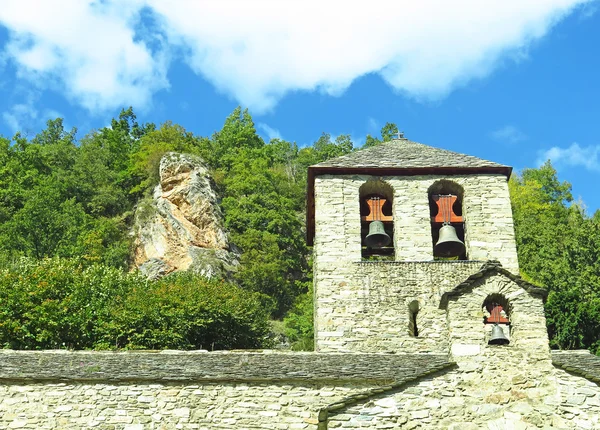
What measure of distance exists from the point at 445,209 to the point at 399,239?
1.41 metres

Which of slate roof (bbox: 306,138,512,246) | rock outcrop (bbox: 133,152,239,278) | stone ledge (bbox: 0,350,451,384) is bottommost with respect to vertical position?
stone ledge (bbox: 0,350,451,384)

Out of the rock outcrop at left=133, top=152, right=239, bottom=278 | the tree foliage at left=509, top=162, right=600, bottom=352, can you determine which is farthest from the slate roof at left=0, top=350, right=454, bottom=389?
the rock outcrop at left=133, top=152, right=239, bottom=278

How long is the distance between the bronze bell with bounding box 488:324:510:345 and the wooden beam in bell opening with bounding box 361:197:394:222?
6.25m

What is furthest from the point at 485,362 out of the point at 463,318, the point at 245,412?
the point at 245,412

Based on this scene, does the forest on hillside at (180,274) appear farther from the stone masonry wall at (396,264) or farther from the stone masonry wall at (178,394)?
the stone masonry wall at (178,394)

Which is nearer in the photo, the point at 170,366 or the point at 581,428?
the point at 581,428

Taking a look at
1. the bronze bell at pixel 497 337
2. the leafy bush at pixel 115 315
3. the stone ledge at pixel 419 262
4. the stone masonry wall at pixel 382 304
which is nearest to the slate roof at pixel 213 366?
the stone masonry wall at pixel 382 304

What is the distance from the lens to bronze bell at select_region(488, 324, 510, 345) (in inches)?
434

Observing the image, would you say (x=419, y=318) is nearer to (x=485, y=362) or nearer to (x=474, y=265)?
(x=474, y=265)

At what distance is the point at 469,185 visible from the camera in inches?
682

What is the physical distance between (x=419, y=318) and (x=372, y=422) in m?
6.18

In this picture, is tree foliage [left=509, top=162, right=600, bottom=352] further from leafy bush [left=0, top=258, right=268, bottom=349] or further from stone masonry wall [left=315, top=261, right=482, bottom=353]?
stone masonry wall [left=315, top=261, right=482, bottom=353]

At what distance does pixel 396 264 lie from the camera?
16.2 meters

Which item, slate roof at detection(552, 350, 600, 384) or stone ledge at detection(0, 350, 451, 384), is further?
stone ledge at detection(0, 350, 451, 384)
